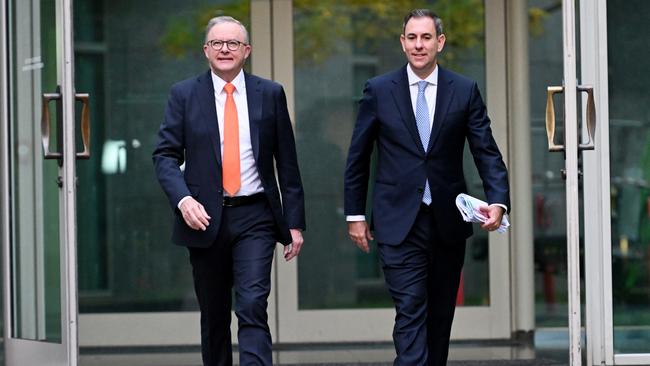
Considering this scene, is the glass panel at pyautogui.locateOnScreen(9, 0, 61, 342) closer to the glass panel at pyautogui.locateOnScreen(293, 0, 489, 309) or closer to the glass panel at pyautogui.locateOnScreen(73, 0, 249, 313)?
the glass panel at pyautogui.locateOnScreen(73, 0, 249, 313)

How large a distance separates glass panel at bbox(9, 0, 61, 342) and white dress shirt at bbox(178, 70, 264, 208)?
74.1 inches

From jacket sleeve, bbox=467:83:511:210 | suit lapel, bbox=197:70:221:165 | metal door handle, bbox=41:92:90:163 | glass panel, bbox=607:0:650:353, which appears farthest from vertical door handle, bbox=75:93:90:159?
glass panel, bbox=607:0:650:353

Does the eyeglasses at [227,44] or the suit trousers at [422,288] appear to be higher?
the eyeglasses at [227,44]

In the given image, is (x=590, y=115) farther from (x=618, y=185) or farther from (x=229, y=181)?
(x=229, y=181)

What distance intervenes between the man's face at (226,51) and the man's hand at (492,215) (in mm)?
1271

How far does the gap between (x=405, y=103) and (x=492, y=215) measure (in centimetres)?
64

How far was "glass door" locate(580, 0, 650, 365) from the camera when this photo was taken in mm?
7625

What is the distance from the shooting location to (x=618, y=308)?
7707 millimetres

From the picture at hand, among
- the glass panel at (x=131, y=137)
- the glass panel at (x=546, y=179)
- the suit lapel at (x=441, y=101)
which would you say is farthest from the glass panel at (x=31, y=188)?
the glass panel at (x=546, y=179)

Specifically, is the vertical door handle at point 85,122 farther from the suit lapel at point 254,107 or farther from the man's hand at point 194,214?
the man's hand at point 194,214

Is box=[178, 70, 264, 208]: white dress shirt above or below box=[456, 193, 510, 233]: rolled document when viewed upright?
above

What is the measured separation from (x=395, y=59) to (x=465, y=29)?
499 mm

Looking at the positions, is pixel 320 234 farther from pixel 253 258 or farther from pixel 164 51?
pixel 253 258

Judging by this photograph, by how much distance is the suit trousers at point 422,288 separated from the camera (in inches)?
242
